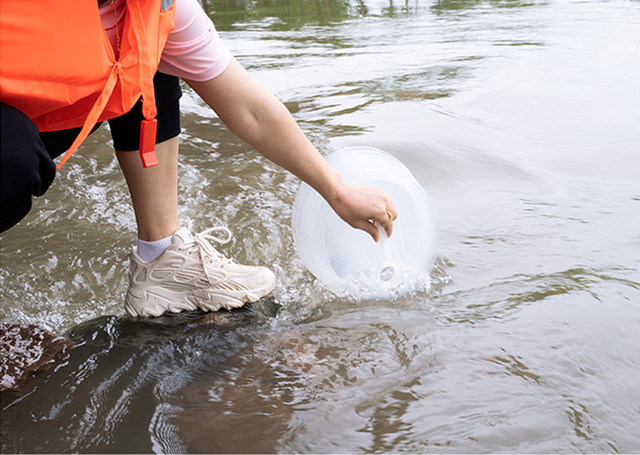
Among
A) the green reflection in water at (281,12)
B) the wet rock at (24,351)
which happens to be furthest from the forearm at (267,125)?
the green reflection in water at (281,12)

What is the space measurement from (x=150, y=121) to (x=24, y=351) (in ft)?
2.35

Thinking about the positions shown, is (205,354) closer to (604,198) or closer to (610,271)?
(610,271)

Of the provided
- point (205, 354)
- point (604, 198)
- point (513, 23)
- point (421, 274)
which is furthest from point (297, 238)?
point (513, 23)

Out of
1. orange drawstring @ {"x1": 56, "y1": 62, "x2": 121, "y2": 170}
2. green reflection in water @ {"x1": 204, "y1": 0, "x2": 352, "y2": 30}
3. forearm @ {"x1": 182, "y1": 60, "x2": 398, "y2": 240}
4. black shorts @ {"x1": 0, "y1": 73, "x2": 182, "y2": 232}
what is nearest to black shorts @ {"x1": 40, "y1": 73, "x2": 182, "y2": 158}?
forearm @ {"x1": 182, "y1": 60, "x2": 398, "y2": 240}

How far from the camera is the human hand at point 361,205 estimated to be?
6.43 ft

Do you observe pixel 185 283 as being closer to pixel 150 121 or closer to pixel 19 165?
pixel 150 121

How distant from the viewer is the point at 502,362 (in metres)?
1.86

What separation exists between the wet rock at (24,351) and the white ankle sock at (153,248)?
14.8 inches

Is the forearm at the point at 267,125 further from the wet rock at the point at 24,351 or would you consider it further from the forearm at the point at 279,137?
the wet rock at the point at 24,351

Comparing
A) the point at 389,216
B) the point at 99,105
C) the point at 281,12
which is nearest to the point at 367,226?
the point at 389,216

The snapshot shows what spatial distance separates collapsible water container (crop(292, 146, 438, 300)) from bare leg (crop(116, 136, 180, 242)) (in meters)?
0.49

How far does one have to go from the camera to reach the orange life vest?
141 cm

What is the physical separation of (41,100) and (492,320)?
138 cm

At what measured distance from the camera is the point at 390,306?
2260 millimetres
